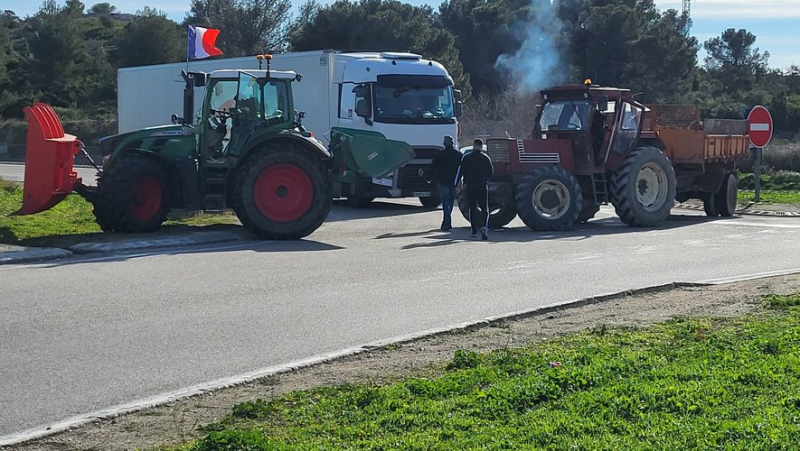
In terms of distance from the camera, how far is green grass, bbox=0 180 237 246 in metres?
16.2

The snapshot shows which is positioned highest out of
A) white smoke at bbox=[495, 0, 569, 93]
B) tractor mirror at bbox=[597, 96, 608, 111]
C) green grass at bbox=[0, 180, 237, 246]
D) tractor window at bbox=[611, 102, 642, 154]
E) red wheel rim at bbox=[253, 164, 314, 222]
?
white smoke at bbox=[495, 0, 569, 93]

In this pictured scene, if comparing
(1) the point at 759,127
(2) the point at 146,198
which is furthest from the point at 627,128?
(2) the point at 146,198

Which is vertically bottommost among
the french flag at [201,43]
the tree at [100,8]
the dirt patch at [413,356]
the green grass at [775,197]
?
the dirt patch at [413,356]

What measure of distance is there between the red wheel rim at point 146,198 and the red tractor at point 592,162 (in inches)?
231

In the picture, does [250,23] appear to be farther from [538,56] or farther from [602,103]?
[602,103]

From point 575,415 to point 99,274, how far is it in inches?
313

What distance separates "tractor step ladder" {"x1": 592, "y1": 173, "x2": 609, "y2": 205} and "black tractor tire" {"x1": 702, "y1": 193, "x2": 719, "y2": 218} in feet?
10.8

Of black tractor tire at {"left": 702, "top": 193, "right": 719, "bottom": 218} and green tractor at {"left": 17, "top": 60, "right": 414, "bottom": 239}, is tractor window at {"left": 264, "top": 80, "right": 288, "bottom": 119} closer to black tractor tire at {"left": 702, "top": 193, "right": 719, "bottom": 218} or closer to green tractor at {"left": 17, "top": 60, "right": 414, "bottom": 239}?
green tractor at {"left": 17, "top": 60, "right": 414, "bottom": 239}

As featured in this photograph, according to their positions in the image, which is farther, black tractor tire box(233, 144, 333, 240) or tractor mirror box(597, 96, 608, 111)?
tractor mirror box(597, 96, 608, 111)

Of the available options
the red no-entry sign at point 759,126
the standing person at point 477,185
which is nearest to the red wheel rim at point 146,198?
the standing person at point 477,185

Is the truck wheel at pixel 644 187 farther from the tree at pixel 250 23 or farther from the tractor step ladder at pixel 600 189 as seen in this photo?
the tree at pixel 250 23

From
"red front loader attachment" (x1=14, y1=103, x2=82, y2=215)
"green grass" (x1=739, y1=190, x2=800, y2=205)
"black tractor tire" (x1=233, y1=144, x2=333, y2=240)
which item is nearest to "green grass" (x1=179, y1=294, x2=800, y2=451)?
"black tractor tire" (x1=233, y1=144, x2=333, y2=240)

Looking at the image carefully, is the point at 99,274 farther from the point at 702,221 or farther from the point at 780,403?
the point at 702,221

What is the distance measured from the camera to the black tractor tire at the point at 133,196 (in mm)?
16438
